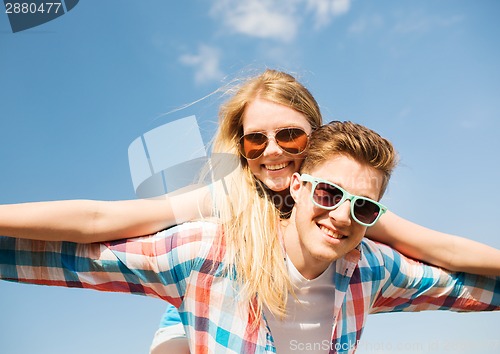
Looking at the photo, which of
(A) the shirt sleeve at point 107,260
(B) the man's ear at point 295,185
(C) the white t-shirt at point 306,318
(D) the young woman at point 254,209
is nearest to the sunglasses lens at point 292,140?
(D) the young woman at point 254,209

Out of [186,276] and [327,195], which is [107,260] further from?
[327,195]

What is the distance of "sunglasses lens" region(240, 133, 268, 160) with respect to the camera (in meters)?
3.78

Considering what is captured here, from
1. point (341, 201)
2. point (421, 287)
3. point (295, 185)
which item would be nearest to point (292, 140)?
point (295, 185)

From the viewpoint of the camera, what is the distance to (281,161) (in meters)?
3.73

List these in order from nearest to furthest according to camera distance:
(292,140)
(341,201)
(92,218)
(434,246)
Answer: (92,218), (341,201), (292,140), (434,246)

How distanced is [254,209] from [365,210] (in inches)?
28.8

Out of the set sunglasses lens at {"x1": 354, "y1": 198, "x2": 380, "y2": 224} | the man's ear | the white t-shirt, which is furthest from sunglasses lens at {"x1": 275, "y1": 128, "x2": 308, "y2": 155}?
the white t-shirt

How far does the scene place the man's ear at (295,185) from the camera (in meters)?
3.39

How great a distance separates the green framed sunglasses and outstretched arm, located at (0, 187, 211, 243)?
0.77 m

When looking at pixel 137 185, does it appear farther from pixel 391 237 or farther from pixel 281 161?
pixel 391 237

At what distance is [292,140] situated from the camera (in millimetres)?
3707

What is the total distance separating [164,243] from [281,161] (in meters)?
1.05

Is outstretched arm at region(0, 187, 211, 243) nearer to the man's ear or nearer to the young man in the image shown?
the young man

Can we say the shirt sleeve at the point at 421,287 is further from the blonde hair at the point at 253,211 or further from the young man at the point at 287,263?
the blonde hair at the point at 253,211
